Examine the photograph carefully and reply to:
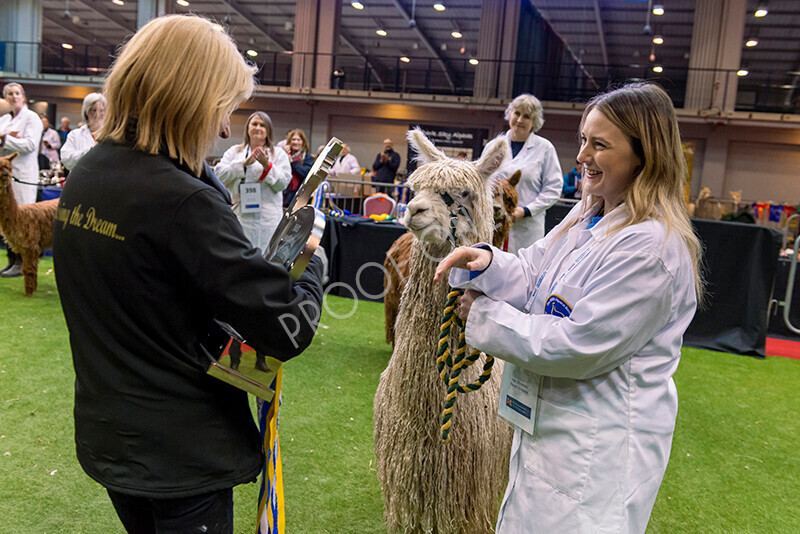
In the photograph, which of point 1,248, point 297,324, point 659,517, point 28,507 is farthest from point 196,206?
point 1,248

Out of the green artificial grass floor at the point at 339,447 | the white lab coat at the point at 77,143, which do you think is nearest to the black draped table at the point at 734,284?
the green artificial grass floor at the point at 339,447

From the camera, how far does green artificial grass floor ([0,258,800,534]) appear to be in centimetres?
246

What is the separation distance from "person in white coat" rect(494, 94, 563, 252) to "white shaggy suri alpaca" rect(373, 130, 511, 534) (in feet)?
6.74

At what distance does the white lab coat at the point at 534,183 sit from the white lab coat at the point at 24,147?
5274 mm

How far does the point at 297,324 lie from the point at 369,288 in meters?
5.52

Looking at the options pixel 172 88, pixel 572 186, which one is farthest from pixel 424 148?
pixel 572 186

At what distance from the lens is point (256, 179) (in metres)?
4.08

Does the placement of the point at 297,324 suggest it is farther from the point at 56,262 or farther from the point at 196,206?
the point at 56,262

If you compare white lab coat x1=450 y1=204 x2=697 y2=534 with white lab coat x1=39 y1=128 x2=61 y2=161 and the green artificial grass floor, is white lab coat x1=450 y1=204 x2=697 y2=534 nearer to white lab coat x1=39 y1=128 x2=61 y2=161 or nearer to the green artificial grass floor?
the green artificial grass floor

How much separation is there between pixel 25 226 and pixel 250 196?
9.21 ft

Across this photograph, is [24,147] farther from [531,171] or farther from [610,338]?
[610,338]

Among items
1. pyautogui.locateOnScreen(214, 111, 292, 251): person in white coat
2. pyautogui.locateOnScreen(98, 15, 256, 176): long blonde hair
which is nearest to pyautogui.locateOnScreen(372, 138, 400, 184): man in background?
pyautogui.locateOnScreen(214, 111, 292, 251): person in white coat

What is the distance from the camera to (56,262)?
1.14 m

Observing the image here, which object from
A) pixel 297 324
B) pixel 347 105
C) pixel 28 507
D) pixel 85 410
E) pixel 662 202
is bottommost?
pixel 28 507
